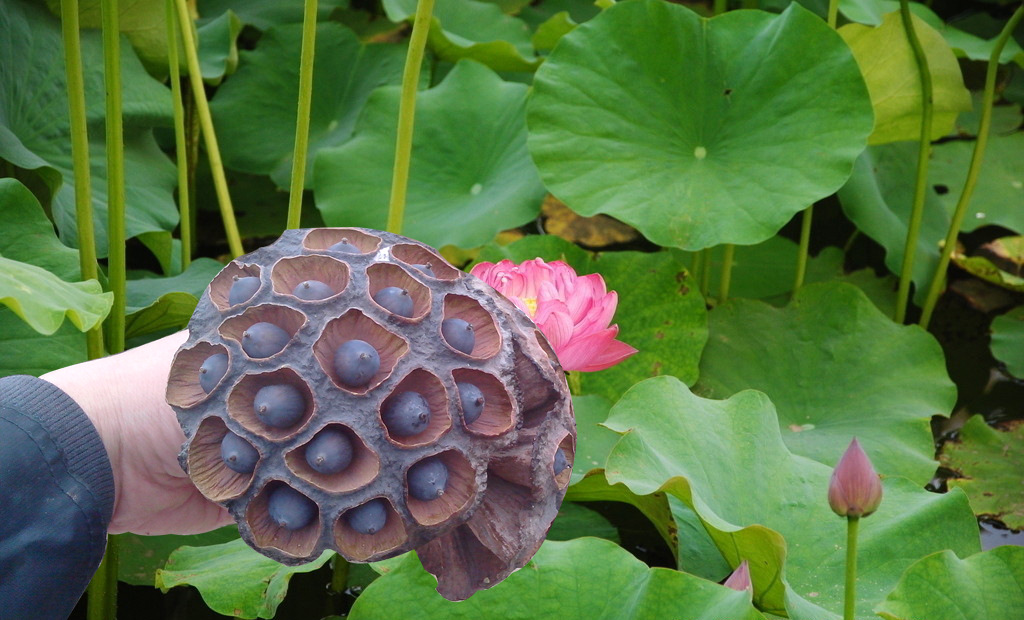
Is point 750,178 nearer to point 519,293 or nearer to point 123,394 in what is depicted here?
point 519,293

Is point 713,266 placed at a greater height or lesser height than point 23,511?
lesser

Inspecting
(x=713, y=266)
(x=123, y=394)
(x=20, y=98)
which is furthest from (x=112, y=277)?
(x=713, y=266)

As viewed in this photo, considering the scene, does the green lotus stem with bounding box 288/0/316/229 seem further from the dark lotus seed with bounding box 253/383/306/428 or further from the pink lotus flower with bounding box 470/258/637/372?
the dark lotus seed with bounding box 253/383/306/428

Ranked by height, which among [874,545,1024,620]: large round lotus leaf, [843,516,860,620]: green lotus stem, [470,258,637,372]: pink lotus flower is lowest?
[874,545,1024,620]: large round lotus leaf

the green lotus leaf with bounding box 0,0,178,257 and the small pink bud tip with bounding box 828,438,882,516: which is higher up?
the small pink bud tip with bounding box 828,438,882,516

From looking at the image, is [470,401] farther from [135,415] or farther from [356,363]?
[135,415]

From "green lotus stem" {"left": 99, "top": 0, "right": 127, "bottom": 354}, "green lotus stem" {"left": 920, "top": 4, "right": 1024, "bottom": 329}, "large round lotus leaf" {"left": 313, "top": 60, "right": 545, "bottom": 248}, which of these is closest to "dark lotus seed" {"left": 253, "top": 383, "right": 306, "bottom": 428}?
"green lotus stem" {"left": 99, "top": 0, "right": 127, "bottom": 354}
